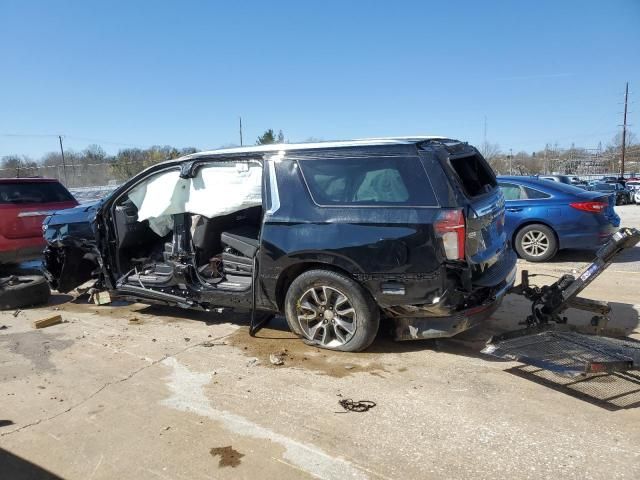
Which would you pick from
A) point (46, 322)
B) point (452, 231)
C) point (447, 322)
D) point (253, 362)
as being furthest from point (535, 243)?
point (46, 322)

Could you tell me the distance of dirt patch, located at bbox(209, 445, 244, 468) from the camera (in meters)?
2.96

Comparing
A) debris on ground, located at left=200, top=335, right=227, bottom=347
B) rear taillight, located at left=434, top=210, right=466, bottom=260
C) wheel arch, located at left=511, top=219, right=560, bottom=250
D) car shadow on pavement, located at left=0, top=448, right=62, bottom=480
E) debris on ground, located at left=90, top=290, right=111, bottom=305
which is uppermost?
rear taillight, located at left=434, top=210, right=466, bottom=260

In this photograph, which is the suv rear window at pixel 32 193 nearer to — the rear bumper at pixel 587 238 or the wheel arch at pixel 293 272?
the wheel arch at pixel 293 272

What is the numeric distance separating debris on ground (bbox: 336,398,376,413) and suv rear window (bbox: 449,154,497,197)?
1.90 m

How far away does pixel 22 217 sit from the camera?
312 inches

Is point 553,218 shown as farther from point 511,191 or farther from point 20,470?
point 20,470

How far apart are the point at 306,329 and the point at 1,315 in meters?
4.13

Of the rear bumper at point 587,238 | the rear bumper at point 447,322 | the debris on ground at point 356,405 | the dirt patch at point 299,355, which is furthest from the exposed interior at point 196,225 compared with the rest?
the rear bumper at point 587,238

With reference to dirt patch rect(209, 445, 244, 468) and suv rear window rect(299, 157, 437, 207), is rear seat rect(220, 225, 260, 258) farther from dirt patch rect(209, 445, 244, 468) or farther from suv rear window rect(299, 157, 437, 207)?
dirt patch rect(209, 445, 244, 468)

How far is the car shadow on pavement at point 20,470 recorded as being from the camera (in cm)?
289

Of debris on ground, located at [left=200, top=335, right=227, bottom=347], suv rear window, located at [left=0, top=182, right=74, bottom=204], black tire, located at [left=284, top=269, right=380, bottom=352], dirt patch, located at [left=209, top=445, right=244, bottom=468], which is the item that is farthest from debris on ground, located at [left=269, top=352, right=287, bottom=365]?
suv rear window, located at [left=0, top=182, right=74, bottom=204]

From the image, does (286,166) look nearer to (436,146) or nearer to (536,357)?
(436,146)

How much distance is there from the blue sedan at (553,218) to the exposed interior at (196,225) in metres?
5.22

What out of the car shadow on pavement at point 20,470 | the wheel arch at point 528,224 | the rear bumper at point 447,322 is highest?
the wheel arch at point 528,224
